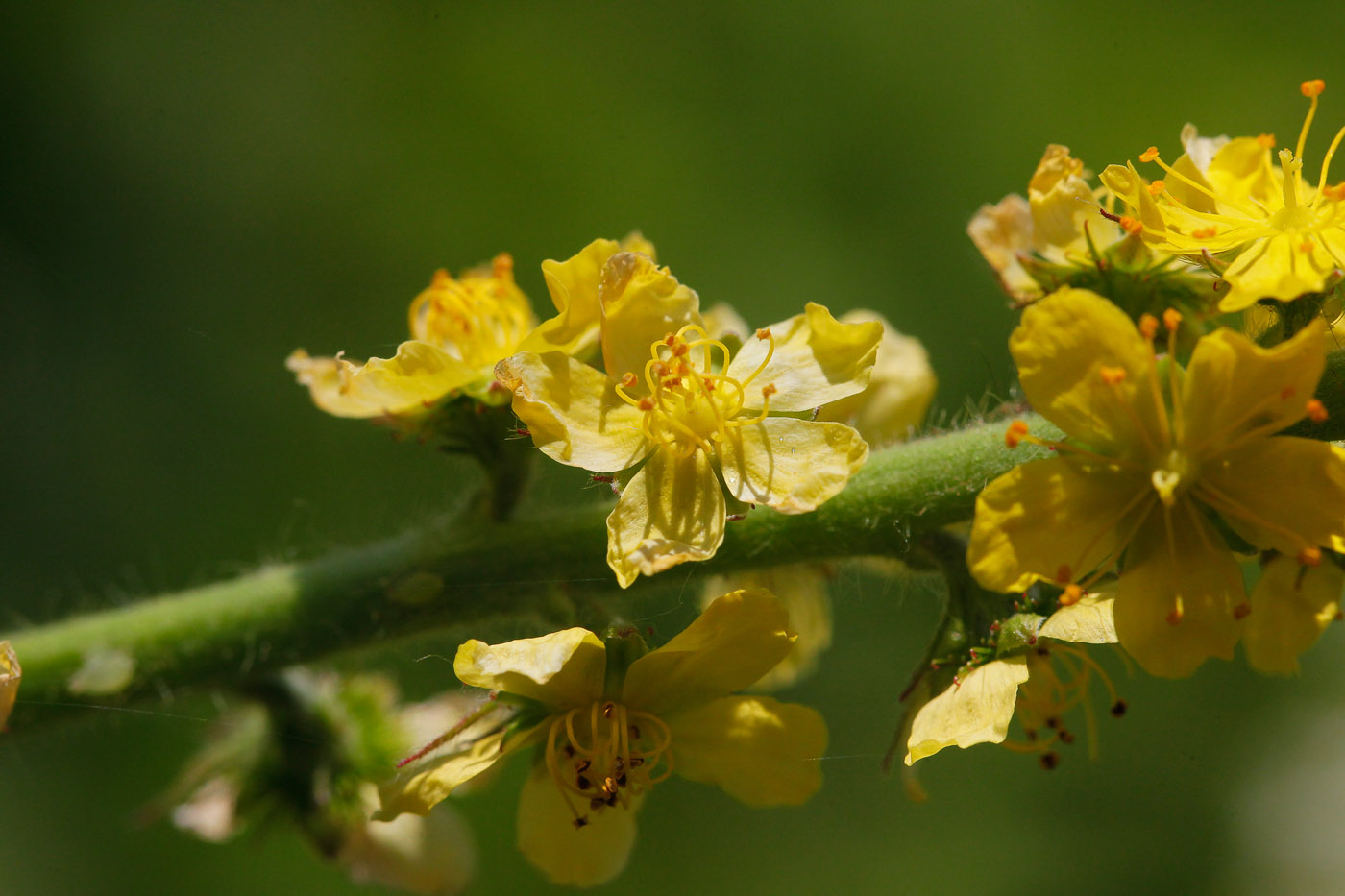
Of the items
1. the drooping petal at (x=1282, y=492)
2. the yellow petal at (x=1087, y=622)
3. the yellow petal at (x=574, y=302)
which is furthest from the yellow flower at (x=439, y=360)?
the drooping petal at (x=1282, y=492)

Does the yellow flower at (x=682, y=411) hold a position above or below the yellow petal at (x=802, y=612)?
above

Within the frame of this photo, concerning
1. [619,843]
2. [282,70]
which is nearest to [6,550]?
[282,70]

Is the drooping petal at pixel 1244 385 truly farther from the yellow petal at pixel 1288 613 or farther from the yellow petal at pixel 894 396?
the yellow petal at pixel 894 396

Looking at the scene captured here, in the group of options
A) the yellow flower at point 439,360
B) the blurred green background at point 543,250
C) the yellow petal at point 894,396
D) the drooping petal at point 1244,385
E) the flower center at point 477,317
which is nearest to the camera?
the drooping petal at point 1244,385

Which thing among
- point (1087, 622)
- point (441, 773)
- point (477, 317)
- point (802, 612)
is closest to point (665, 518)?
point (441, 773)

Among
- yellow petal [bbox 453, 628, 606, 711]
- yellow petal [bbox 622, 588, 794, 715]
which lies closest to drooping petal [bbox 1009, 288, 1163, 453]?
yellow petal [bbox 622, 588, 794, 715]

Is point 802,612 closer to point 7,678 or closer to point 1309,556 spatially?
point 1309,556

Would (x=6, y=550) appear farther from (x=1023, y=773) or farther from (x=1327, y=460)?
(x=1327, y=460)
